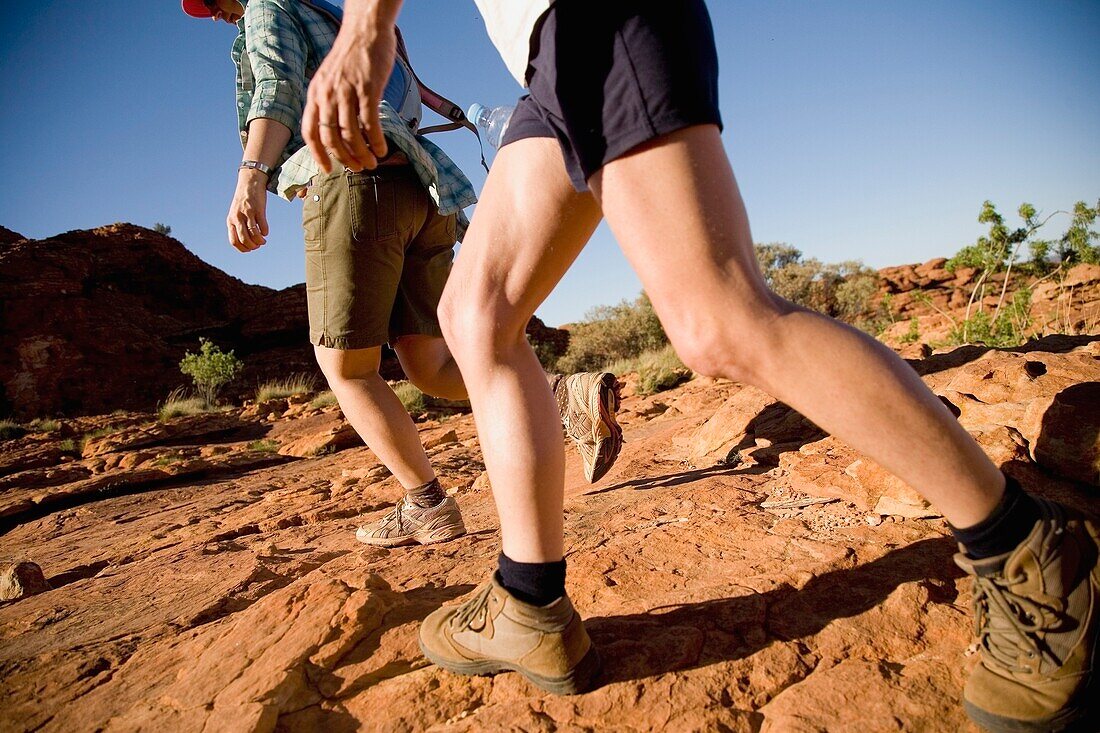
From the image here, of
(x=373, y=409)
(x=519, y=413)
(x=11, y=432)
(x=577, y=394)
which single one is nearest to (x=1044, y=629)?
(x=519, y=413)

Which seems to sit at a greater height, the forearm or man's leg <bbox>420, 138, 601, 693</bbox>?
the forearm

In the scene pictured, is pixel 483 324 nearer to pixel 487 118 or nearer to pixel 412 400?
pixel 487 118

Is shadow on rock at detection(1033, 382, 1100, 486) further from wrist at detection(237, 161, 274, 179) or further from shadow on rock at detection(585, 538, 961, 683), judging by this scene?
wrist at detection(237, 161, 274, 179)

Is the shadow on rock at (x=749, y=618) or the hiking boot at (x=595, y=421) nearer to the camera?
the shadow on rock at (x=749, y=618)

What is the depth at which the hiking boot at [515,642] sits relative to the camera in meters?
1.30

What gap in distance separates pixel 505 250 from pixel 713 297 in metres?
0.48

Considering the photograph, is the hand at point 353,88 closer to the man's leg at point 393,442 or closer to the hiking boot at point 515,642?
the hiking boot at point 515,642

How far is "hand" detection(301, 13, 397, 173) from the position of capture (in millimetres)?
1232

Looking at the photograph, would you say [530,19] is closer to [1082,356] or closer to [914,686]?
[914,686]

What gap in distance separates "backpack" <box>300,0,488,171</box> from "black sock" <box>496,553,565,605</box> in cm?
182

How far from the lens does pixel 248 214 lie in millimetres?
2236

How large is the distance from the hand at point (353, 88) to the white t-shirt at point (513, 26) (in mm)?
205

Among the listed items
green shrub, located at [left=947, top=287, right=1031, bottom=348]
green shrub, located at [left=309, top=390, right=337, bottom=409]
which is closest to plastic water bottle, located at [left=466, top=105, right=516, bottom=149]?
green shrub, located at [left=947, top=287, right=1031, bottom=348]

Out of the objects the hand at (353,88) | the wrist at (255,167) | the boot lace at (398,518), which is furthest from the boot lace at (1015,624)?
the wrist at (255,167)
